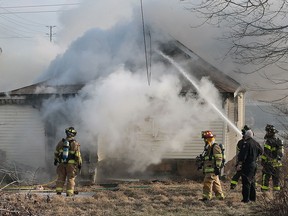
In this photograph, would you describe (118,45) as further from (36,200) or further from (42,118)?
(36,200)

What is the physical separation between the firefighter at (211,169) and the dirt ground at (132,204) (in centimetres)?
22

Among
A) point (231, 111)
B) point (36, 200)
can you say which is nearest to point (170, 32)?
point (231, 111)

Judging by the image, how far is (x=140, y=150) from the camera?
14.0 meters

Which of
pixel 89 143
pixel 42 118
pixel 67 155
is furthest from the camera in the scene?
pixel 42 118

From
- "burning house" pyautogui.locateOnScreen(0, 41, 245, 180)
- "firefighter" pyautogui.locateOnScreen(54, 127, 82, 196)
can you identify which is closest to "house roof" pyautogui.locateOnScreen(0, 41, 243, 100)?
"burning house" pyautogui.locateOnScreen(0, 41, 245, 180)

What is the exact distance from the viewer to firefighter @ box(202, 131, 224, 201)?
9531 mm

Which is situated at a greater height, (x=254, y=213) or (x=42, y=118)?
(x=42, y=118)

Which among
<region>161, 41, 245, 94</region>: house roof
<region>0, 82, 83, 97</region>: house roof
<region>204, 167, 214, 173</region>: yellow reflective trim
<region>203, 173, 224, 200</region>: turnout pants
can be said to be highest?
<region>161, 41, 245, 94</region>: house roof

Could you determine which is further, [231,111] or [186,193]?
[231,111]

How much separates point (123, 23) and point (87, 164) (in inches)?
229

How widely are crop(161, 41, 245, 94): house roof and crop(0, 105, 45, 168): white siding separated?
16.5 ft

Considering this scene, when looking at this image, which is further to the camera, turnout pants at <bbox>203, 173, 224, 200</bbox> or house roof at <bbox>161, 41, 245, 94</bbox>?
house roof at <bbox>161, 41, 245, 94</bbox>

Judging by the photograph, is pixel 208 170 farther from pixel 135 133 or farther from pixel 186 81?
pixel 186 81

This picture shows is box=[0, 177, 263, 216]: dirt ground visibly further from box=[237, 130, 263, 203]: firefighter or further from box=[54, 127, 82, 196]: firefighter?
box=[54, 127, 82, 196]: firefighter
